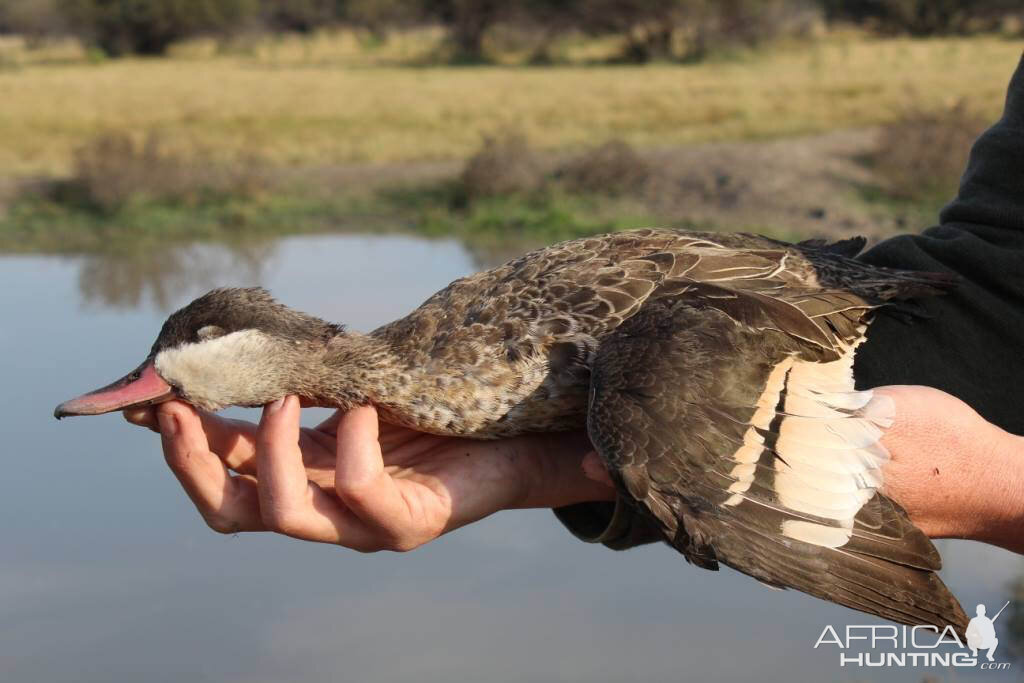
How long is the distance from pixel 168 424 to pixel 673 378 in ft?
5.21

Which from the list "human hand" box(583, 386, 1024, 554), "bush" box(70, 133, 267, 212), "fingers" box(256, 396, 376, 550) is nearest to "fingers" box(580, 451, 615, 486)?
"human hand" box(583, 386, 1024, 554)

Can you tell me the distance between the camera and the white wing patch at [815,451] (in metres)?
3.37

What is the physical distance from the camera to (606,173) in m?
21.6

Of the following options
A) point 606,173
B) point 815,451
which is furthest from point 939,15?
point 815,451

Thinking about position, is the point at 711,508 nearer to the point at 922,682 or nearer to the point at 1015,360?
the point at 1015,360

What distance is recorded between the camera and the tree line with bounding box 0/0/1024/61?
156 ft

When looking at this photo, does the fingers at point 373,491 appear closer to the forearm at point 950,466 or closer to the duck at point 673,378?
Result: the duck at point 673,378


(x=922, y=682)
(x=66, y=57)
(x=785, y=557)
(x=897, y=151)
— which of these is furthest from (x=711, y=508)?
(x=66, y=57)

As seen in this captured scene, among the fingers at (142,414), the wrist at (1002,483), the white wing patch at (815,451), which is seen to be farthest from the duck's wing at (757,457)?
the fingers at (142,414)

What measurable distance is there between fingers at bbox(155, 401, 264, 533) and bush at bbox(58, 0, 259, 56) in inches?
2119

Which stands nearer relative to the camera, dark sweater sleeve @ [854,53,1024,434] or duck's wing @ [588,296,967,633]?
duck's wing @ [588,296,967,633]

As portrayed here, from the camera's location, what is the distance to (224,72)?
134ft

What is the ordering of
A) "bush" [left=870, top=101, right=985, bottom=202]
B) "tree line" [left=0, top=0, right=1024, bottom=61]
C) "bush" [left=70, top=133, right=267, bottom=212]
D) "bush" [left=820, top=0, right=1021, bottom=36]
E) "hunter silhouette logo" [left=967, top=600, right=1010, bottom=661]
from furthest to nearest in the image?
"bush" [left=820, top=0, right=1021, bottom=36], "tree line" [left=0, top=0, right=1024, bottom=61], "bush" [left=870, top=101, right=985, bottom=202], "bush" [left=70, top=133, right=267, bottom=212], "hunter silhouette logo" [left=967, top=600, right=1010, bottom=661]

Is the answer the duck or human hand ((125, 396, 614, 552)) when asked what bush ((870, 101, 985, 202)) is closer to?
the duck
